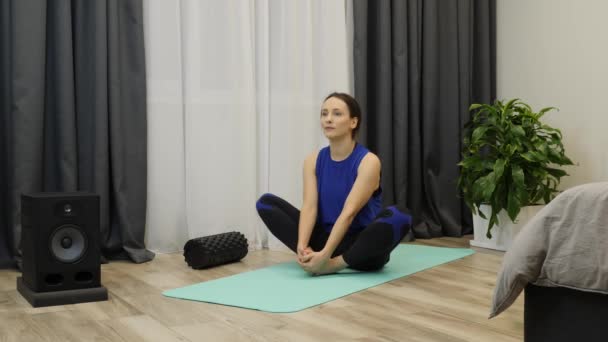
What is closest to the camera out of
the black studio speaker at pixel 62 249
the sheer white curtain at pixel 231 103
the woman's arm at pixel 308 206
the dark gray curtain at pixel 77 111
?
the black studio speaker at pixel 62 249

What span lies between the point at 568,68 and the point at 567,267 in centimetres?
289

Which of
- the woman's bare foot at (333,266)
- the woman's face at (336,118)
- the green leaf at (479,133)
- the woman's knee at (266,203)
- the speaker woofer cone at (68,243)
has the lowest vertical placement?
the woman's bare foot at (333,266)

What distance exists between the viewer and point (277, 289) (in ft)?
8.87

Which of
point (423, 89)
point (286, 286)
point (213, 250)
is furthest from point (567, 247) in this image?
point (423, 89)

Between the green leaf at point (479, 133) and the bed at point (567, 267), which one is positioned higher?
the green leaf at point (479, 133)

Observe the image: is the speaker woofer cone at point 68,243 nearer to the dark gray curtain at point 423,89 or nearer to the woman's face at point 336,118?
the woman's face at point 336,118

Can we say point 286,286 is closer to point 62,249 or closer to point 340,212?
point 340,212

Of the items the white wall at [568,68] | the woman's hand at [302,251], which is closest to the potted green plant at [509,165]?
→ the white wall at [568,68]

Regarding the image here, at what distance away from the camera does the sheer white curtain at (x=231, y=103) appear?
11.8 feet

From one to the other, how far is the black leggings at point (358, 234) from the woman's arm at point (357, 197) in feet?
0.27

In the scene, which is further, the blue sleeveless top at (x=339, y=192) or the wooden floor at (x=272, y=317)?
the blue sleeveless top at (x=339, y=192)

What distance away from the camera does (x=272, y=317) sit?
7.47 ft

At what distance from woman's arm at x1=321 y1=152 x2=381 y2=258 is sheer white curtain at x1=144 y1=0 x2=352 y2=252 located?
0.94 m

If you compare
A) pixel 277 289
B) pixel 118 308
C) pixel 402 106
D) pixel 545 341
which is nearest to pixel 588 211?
pixel 545 341
